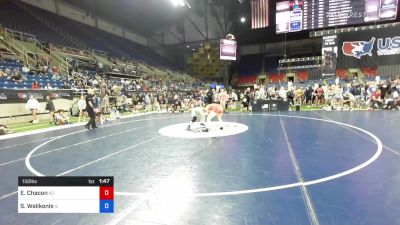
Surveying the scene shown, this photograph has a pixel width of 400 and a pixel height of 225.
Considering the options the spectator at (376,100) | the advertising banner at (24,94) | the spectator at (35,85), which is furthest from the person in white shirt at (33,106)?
the spectator at (376,100)

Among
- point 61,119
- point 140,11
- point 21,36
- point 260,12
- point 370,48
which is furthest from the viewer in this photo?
point 140,11

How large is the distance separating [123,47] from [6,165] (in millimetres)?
30230

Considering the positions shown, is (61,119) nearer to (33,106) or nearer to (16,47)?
(33,106)

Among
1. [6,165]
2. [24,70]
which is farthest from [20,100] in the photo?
[6,165]

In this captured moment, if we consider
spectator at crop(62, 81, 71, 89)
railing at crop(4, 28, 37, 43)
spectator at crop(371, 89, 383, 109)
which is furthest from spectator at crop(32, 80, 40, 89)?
spectator at crop(371, 89, 383, 109)

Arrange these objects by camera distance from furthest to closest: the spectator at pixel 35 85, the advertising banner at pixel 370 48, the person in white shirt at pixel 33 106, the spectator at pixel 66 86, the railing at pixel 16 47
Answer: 1. the advertising banner at pixel 370 48
2. the railing at pixel 16 47
3. the spectator at pixel 66 86
4. the spectator at pixel 35 85
5. the person in white shirt at pixel 33 106

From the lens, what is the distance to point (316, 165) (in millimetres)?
4496

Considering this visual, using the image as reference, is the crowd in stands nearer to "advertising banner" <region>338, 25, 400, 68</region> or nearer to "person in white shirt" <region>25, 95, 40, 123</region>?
"advertising banner" <region>338, 25, 400, 68</region>

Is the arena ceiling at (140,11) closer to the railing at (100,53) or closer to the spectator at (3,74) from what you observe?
the railing at (100,53)

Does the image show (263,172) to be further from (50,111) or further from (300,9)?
(300,9)
